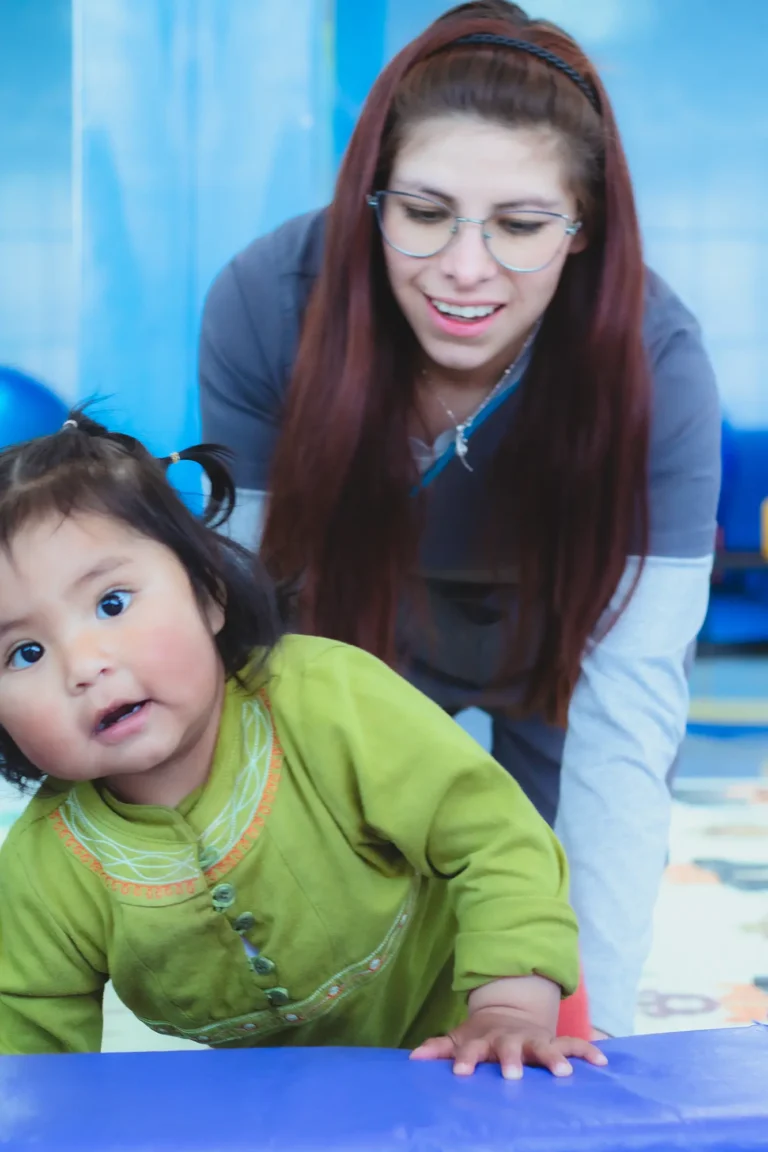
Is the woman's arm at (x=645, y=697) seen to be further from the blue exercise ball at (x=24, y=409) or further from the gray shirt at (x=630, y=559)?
the blue exercise ball at (x=24, y=409)

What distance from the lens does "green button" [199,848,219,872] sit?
99 centimetres

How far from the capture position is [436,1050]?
0.82m

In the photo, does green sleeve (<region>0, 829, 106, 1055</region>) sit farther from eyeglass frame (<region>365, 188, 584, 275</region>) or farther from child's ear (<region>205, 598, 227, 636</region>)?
eyeglass frame (<region>365, 188, 584, 275</region>)

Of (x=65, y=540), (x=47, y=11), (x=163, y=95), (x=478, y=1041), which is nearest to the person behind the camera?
(x=478, y=1041)

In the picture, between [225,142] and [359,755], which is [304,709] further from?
[225,142]

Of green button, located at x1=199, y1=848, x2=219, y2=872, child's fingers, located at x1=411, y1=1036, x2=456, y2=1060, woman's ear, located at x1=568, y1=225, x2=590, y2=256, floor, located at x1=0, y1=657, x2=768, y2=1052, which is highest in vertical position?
woman's ear, located at x1=568, y1=225, x2=590, y2=256

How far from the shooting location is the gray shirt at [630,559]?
140 centimetres

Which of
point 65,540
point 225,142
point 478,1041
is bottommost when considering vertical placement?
point 478,1041

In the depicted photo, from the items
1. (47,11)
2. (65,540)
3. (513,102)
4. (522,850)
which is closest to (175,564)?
(65,540)

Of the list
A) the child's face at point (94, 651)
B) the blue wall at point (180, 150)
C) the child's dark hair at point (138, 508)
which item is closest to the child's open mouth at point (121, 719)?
the child's face at point (94, 651)

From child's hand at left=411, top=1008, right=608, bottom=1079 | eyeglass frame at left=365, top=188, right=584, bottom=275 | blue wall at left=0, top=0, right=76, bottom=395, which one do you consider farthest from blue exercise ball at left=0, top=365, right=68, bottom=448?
blue wall at left=0, top=0, right=76, bottom=395

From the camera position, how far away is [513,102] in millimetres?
1272

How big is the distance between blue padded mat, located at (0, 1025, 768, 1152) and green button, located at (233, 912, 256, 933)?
0.20 meters

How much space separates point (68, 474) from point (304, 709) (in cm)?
23
